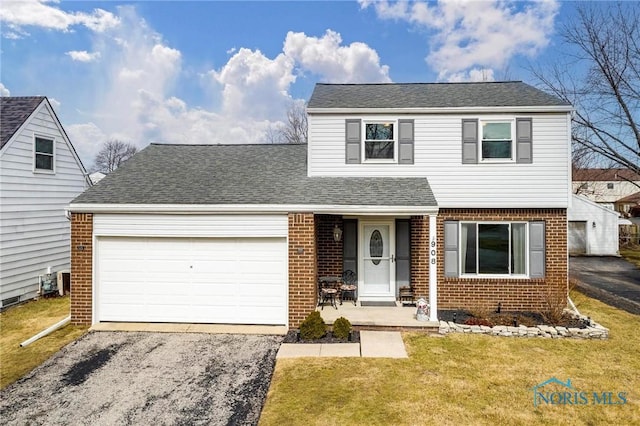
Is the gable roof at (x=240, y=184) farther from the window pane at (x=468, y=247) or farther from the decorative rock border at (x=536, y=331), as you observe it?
the decorative rock border at (x=536, y=331)

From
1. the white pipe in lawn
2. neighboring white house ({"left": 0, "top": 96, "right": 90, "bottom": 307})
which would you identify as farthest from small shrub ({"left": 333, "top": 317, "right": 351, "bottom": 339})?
neighboring white house ({"left": 0, "top": 96, "right": 90, "bottom": 307})

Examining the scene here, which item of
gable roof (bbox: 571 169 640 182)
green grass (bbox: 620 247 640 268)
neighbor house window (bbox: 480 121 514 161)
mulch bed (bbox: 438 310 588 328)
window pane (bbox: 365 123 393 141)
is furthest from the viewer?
green grass (bbox: 620 247 640 268)

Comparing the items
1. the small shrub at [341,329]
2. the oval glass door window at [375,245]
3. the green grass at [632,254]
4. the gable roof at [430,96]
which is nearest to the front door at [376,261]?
the oval glass door window at [375,245]

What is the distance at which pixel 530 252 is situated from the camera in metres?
9.58

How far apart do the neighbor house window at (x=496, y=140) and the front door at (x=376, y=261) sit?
3394 millimetres

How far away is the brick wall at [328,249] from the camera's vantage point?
9.89m

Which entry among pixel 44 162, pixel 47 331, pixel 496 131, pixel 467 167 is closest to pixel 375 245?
pixel 467 167

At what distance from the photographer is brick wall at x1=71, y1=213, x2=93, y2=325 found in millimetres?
8523

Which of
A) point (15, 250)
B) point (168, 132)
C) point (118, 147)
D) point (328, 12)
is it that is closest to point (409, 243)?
point (328, 12)

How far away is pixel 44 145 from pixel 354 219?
11202mm

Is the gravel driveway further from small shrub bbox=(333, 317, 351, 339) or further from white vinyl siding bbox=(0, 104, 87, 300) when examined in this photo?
white vinyl siding bbox=(0, 104, 87, 300)

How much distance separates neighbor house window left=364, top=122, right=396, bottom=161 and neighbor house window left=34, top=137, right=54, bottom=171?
1118cm

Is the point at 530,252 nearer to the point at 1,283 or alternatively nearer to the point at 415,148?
the point at 415,148

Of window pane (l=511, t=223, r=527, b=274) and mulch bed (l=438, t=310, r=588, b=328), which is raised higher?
window pane (l=511, t=223, r=527, b=274)
